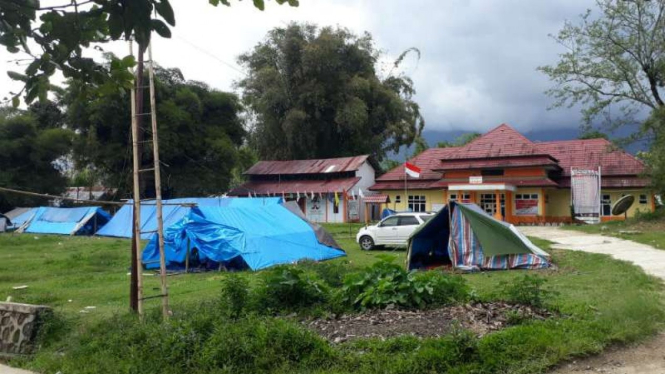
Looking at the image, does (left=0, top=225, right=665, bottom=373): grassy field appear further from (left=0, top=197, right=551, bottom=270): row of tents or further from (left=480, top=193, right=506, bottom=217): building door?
(left=480, top=193, right=506, bottom=217): building door

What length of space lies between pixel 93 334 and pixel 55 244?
20.5 m

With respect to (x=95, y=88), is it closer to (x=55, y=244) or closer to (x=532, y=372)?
(x=532, y=372)

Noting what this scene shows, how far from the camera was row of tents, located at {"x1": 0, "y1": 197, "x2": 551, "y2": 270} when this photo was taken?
13914 millimetres

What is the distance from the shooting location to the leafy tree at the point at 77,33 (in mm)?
3133

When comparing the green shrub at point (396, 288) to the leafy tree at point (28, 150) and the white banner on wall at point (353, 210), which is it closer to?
the white banner on wall at point (353, 210)

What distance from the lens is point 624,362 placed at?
5.66m

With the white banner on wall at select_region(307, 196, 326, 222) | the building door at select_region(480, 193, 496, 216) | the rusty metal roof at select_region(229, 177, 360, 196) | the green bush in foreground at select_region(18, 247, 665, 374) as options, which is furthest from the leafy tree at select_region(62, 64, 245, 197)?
the green bush in foreground at select_region(18, 247, 665, 374)

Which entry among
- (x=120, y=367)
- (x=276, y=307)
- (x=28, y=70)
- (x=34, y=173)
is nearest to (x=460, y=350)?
(x=276, y=307)

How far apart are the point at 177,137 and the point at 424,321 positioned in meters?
34.9

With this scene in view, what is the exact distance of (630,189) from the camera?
3219cm

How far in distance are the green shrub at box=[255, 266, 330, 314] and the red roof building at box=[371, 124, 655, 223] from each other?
89.9 feet

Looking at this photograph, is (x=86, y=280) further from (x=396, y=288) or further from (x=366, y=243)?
(x=366, y=243)

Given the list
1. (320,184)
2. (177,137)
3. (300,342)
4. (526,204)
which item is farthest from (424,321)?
(320,184)

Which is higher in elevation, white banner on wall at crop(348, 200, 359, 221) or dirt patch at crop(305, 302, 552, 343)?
white banner on wall at crop(348, 200, 359, 221)
